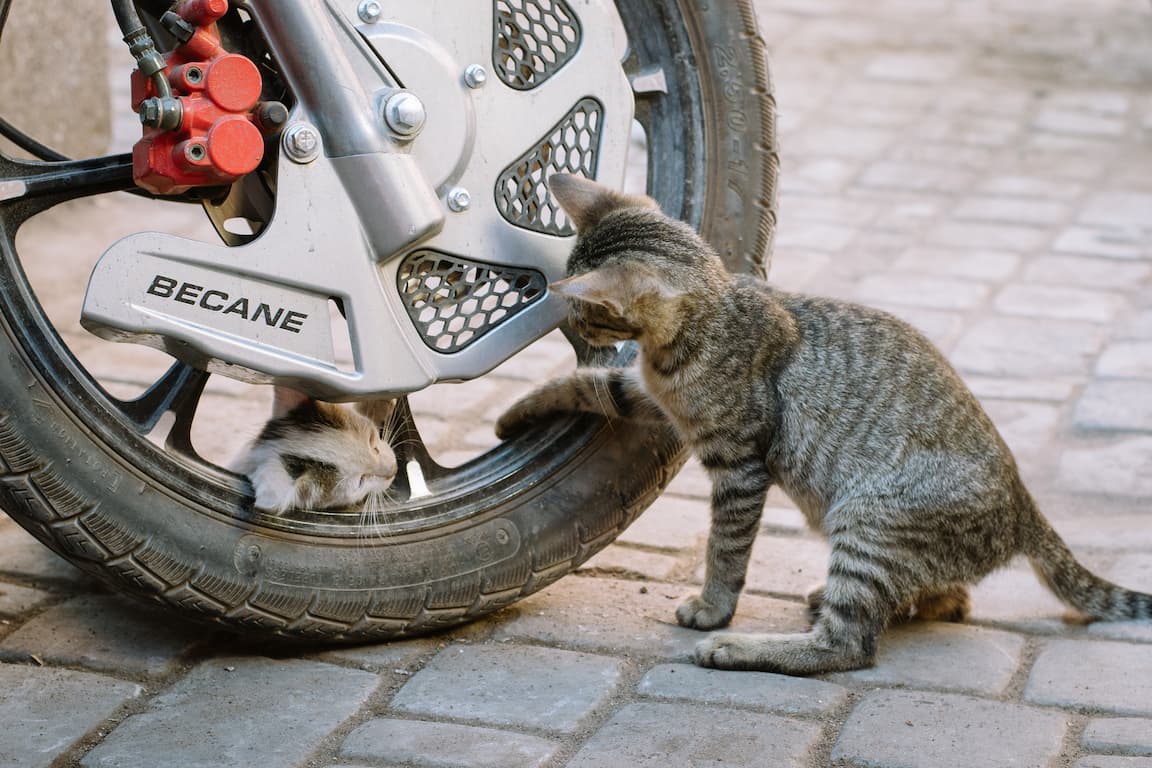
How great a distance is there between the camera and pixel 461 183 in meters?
2.69

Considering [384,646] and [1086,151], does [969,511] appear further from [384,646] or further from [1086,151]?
[1086,151]

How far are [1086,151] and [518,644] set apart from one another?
4.49 metres

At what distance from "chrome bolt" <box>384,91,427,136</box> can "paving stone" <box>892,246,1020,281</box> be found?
2.93 metres

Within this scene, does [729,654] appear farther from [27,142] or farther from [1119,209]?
[1119,209]

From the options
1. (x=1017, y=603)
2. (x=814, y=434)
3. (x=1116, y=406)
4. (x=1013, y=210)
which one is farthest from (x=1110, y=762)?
(x=1013, y=210)

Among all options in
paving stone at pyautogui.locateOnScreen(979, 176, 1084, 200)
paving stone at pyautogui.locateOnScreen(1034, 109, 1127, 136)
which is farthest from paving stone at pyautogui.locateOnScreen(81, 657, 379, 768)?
paving stone at pyautogui.locateOnScreen(1034, 109, 1127, 136)

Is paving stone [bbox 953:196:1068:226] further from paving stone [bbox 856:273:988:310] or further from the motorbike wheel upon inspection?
the motorbike wheel

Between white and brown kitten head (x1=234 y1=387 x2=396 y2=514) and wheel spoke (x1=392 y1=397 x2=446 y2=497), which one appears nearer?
white and brown kitten head (x1=234 y1=387 x2=396 y2=514)

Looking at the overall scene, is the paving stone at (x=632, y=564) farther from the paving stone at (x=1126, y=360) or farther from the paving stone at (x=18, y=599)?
the paving stone at (x=1126, y=360)

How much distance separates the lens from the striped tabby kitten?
2.82 metres

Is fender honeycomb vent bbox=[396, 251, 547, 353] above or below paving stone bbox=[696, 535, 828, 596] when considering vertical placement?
above

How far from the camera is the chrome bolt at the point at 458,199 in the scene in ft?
8.76

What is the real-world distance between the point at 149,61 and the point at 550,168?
32.4 inches

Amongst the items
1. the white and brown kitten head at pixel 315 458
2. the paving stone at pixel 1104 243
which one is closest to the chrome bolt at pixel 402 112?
the white and brown kitten head at pixel 315 458
